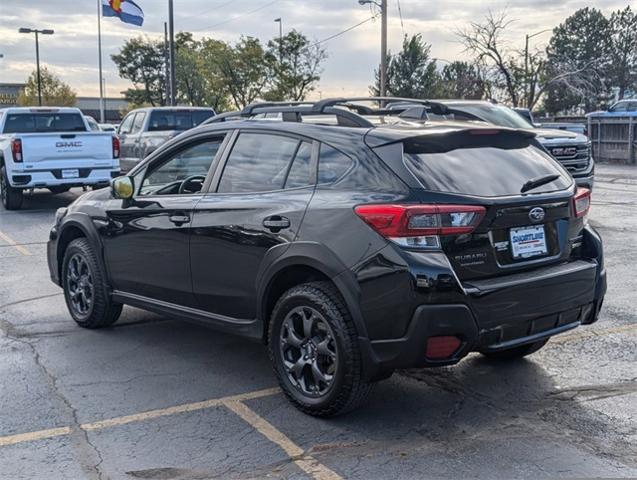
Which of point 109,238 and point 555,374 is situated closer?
point 555,374

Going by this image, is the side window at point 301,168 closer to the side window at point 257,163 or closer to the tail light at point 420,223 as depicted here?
the side window at point 257,163

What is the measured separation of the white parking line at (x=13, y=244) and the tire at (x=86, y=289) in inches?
149

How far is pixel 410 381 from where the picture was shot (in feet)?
17.0

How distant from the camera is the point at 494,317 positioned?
13.9 ft

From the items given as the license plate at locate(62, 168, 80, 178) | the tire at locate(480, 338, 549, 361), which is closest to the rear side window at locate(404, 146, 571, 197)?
the tire at locate(480, 338, 549, 361)

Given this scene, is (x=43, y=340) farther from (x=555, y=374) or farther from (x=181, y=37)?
(x=181, y=37)

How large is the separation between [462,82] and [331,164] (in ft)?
148

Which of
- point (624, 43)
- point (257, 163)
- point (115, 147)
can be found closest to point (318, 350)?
point (257, 163)

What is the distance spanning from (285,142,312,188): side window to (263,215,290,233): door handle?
24cm

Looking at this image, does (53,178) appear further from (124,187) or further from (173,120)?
(124,187)

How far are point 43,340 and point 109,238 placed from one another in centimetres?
97

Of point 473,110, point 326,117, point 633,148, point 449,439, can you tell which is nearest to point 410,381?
point 449,439

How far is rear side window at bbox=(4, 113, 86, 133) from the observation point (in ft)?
54.0

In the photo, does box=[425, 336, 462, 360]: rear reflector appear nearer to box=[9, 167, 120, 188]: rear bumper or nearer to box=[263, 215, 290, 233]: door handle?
box=[263, 215, 290, 233]: door handle
